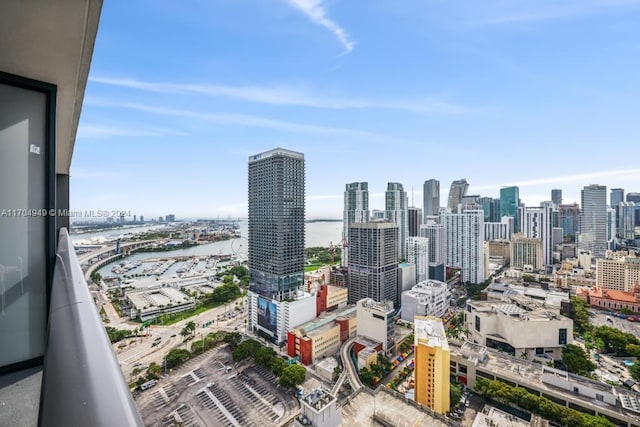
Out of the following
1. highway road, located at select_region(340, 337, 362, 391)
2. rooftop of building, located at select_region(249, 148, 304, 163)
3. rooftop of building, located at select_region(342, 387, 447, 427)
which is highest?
rooftop of building, located at select_region(249, 148, 304, 163)

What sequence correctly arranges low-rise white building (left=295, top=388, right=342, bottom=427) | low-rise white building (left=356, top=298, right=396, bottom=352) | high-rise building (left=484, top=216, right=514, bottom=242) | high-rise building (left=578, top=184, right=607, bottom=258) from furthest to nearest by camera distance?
1. high-rise building (left=484, top=216, right=514, bottom=242)
2. high-rise building (left=578, top=184, right=607, bottom=258)
3. low-rise white building (left=356, top=298, right=396, bottom=352)
4. low-rise white building (left=295, top=388, right=342, bottom=427)

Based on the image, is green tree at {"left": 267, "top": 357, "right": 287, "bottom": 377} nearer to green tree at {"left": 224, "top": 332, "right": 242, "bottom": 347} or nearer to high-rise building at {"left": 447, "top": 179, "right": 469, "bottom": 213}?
green tree at {"left": 224, "top": 332, "right": 242, "bottom": 347}

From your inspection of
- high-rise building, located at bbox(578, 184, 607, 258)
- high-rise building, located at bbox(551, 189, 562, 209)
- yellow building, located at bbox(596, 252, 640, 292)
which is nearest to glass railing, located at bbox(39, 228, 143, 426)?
yellow building, located at bbox(596, 252, 640, 292)

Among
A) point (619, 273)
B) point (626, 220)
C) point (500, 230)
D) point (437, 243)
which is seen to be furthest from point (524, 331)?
point (626, 220)

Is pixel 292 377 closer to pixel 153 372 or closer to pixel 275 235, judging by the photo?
pixel 153 372

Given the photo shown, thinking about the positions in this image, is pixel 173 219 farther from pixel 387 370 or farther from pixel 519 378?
pixel 519 378

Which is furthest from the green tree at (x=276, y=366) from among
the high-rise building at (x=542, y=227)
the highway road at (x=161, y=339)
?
the high-rise building at (x=542, y=227)
